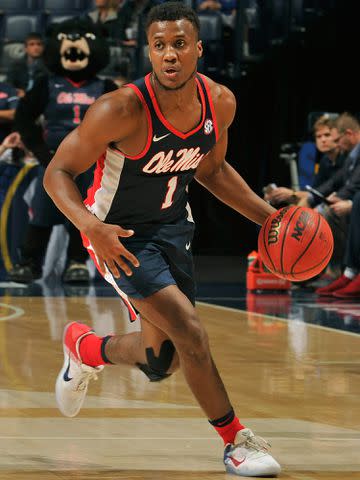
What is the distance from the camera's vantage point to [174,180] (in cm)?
Result: 426

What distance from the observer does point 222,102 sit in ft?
14.4

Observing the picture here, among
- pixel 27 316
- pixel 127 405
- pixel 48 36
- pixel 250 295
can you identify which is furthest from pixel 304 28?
pixel 127 405

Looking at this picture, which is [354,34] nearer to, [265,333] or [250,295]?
[250,295]

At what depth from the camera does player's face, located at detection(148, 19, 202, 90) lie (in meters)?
4.07

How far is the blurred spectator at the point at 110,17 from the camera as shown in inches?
517

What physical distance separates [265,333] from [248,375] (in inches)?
64.8

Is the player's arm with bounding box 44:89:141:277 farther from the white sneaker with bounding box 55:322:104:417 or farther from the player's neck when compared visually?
the white sneaker with bounding box 55:322:104:417

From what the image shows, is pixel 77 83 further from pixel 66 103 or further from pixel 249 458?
pixel 249 458

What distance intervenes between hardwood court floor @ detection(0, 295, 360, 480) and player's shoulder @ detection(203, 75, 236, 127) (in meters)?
1.15

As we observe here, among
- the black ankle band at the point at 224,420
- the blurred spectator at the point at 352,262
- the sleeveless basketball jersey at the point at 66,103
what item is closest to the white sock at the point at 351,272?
the blurred spectator at the point at 352,262

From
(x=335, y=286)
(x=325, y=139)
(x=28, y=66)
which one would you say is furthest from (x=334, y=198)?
(x=28, y=66)

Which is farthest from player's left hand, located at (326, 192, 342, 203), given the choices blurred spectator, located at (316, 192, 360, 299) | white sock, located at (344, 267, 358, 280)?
white sock, located at (344, 267, 358, 280)

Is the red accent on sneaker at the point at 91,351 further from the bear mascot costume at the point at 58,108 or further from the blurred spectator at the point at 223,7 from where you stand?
the blurred spectator at the point at 223,7

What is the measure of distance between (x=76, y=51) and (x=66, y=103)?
1.51 ft
